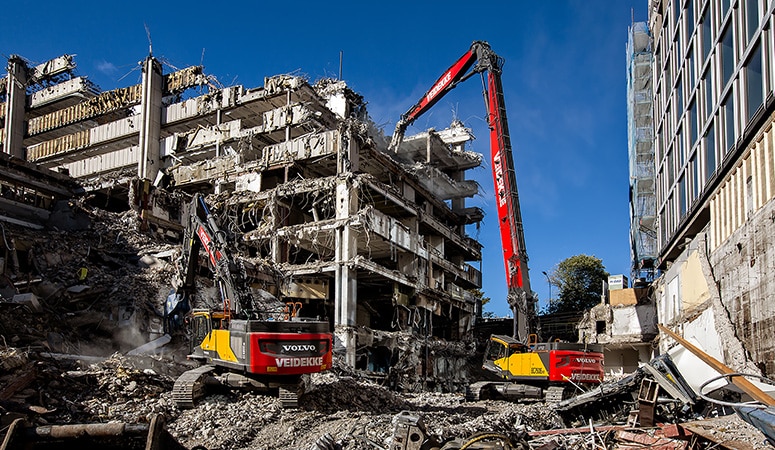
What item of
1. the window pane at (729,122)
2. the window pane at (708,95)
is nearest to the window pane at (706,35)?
the window pane at (708,95)

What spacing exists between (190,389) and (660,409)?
353 inches

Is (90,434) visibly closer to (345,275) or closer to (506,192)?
(506,192)

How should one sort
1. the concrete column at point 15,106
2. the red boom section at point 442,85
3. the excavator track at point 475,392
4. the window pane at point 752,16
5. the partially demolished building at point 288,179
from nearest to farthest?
the window pane at point 752,16, the excavator track at point 475,392, the red boom section at point 442,85, the partially demolished building at point 288,179, the concrete column at point 15,106

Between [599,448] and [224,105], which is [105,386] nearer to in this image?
[599,448]

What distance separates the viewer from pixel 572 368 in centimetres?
1898

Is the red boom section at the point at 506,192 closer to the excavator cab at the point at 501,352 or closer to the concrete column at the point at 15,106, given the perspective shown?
the excavator cab at the point at 501,352

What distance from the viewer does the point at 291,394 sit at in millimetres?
14367

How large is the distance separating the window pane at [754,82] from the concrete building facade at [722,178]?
0.10ft

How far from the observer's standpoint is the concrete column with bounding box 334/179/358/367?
3256 cm

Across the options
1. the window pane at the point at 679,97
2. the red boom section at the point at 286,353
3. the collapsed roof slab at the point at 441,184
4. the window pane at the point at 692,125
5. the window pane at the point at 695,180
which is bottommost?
the red boom section at the point at 286,353

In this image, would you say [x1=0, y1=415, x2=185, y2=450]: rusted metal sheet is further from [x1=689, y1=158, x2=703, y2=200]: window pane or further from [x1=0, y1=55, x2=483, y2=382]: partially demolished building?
[x1=689, y1=158, x2=703, y2=200]: window pane

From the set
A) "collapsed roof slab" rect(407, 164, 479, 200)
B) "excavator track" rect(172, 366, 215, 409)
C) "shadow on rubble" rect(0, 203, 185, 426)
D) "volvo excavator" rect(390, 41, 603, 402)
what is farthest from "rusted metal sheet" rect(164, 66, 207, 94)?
"excavator track" rect(172, 366, 215, 409)

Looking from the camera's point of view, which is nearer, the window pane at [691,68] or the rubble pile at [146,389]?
the rubble pile at [146,389]

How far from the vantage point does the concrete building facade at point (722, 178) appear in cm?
1827
